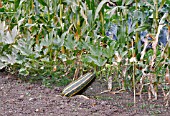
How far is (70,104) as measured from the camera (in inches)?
145

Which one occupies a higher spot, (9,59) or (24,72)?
(9,59)

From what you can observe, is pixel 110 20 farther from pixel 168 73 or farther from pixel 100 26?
pixel 168 73

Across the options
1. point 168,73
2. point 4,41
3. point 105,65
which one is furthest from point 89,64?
point 4,41

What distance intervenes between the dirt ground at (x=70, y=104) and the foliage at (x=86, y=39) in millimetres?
203

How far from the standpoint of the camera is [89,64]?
4062 millimetres

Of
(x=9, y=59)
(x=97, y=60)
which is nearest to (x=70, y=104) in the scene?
(x=97, y=60)

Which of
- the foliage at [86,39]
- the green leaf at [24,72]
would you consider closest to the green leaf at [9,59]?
the foliage at [86,39]

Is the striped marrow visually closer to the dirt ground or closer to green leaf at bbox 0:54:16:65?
the dirt ground

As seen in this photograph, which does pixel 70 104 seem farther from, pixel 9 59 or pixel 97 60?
pixel 9 59

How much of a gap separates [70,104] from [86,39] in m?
0.83

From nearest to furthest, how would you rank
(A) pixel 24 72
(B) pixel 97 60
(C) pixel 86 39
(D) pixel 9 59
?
1. (B) pixel 97 60
2. (C) pixel 86 39
3. (A) pixel 24 72
4. (D) pixel 9 59

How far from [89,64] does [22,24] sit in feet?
3.94

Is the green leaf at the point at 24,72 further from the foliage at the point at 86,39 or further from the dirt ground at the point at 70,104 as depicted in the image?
the dirt ground at the point at 70,104

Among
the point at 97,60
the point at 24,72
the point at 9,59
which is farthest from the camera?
the point at 9,59
